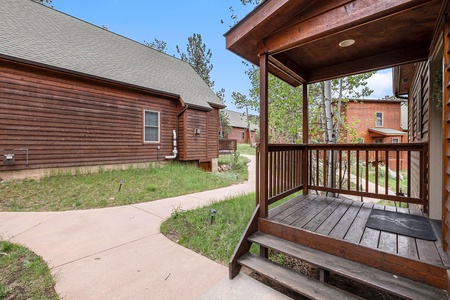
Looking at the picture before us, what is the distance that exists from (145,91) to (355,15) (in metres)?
7.32

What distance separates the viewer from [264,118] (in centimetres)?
246

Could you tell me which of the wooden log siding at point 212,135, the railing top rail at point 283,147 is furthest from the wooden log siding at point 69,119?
the railing top rail at point 283,147

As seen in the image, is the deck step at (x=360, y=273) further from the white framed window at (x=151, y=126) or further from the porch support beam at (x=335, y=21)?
the white framed window at (x=151, y=126)

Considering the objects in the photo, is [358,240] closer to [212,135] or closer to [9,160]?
[9,160]

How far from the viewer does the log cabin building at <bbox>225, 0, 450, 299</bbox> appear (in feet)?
5.36

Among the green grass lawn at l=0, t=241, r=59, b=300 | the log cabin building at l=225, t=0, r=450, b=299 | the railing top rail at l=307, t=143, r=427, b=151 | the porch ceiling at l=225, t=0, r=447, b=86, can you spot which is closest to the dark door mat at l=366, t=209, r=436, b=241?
the log cabin building at l=225, t=0, r=450, b=299

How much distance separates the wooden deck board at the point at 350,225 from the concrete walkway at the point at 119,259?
82 centimetres

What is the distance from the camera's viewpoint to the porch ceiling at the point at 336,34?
5.98 ft

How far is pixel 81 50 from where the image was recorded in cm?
716

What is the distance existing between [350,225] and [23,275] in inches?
132

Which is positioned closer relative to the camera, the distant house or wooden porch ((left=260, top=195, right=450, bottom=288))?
wooden porch ((left=260, top=195, right=450, bottom=288))

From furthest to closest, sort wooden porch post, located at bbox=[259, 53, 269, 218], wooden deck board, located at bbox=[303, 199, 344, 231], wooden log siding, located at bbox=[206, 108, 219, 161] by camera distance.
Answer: wooden log siding, located at bbox=[206, 108, 219, 161] < wooden porch post, located at bbox=[259, 53, 269, 218] < wooden deck board, located at bbox=[303, 199, 344, 231]

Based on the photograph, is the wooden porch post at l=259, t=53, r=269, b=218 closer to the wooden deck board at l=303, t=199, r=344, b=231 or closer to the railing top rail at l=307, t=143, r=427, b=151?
the wooden deck board at l=303, t=199, r=344, b=231

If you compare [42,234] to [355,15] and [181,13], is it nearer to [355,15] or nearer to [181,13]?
[355,15]
